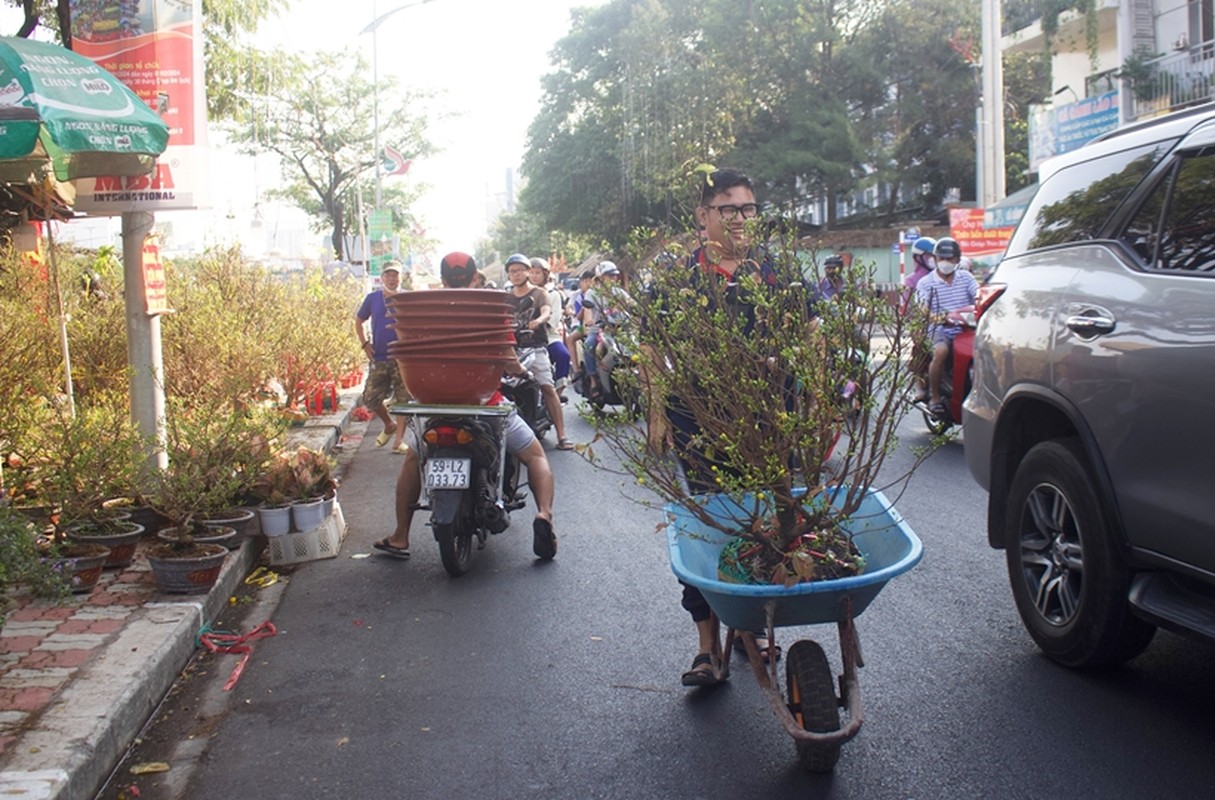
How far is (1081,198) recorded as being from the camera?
15.8 ft

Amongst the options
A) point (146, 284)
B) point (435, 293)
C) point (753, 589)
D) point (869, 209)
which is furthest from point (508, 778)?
point (869, 209)

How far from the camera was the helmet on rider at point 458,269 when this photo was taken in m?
7.66

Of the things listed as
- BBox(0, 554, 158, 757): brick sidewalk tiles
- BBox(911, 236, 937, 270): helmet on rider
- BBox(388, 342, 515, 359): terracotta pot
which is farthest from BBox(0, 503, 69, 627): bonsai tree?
BBox(911, 236, 937, 270): helmet on rider

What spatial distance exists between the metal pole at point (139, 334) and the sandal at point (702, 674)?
4279 millimetres

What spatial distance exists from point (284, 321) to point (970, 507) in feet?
26.7

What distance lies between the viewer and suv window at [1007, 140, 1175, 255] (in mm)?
4477

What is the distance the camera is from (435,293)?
6297 mm

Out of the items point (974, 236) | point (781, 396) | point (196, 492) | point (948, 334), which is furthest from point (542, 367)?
point (974, 236)

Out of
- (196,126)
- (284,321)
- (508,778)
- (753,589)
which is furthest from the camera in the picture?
(284,321)

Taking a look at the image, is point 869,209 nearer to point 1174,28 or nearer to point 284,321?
point 1174,28

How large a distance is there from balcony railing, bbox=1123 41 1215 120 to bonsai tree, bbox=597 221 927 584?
65.0ft

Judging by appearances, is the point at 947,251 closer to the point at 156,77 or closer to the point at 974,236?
the point at 156,77

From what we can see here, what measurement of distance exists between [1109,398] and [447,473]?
353 centimetres

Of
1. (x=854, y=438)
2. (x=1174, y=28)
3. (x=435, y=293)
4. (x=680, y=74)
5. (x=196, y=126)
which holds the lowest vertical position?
(x=854, y=438)
